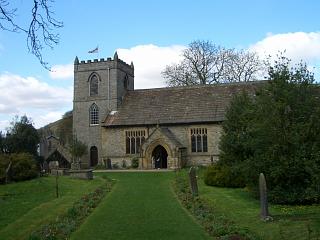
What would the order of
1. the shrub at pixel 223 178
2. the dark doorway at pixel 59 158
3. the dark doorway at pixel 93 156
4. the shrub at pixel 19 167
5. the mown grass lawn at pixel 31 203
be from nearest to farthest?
the mown grass lawn at pixel 31 203
the shrub at pixel 223 178
the shrub at pixel 19 167
the dark doorway at pixel 59 158
the dark doorway at pixel 93 156

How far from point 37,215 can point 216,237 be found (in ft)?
22.0

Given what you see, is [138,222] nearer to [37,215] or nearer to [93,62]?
[37,215]

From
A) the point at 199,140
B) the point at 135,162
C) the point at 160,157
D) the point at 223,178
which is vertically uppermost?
the point at 199,140

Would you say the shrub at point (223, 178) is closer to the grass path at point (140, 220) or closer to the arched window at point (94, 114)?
the grass path at point (140, 220)

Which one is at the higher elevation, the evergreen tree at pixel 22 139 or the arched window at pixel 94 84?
the arched window at pixel 94 84

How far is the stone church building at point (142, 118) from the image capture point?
41.8 m

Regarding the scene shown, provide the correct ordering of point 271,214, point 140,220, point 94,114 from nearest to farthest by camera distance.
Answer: point 140,220
point 271,214
point 94,114

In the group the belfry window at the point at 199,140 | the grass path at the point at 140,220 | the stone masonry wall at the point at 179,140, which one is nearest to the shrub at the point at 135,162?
the stone masonry wall at the point at 179,140

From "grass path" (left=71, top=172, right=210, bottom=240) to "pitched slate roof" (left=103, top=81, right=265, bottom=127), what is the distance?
2151cm

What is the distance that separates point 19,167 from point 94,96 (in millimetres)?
22240

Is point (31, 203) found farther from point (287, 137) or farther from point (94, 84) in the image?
point (94, 84)

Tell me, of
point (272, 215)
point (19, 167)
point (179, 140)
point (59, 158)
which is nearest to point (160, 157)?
point (179, 140)

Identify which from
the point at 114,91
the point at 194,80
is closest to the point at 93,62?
the point at 114,91

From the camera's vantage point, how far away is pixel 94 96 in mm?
49469
